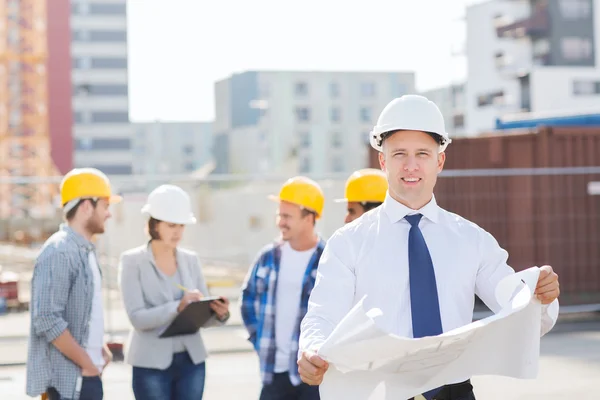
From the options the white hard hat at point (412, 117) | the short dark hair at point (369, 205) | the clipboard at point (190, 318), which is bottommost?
the clipboard at point (190, 318)

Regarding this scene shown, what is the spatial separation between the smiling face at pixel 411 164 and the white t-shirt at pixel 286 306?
2.55 meters

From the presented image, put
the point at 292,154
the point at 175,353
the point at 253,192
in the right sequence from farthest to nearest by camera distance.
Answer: the point at 292,154 → the point at 253,192 → the point at 175,353

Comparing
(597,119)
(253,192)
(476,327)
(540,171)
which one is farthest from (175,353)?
(253,192)

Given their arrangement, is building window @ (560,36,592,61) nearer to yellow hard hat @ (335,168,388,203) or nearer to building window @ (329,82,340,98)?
building window @ (329,82,340,98)

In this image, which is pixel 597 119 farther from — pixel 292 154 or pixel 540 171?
pixel 292 154

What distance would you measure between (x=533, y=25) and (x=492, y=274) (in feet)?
244

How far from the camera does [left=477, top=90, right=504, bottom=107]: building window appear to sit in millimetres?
84113

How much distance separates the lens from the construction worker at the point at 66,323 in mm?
5012

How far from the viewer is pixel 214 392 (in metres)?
9.70

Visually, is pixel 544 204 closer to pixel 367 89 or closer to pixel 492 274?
pixel 492 274

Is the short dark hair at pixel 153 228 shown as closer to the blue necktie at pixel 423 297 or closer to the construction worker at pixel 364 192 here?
the construction worker at pixel 364 192

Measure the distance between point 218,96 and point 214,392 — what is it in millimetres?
116675

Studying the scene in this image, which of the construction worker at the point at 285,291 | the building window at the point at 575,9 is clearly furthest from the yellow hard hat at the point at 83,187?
the building window at the point at 575,9

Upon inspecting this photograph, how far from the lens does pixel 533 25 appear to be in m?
74.9
